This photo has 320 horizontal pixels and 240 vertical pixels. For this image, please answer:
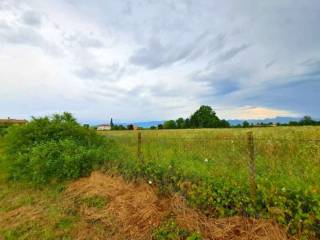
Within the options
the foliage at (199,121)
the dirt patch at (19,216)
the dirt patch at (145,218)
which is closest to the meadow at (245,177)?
the dirt patch at (145,218)

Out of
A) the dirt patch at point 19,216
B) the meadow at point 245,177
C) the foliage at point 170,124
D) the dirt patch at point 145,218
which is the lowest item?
the dirt patch at point 19,216

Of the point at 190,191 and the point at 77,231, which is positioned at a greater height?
the point at 190,191

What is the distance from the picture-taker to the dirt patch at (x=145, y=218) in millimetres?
3043

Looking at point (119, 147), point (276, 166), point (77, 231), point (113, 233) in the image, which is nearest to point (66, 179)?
point (119, 147)

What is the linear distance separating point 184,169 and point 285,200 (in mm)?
1889

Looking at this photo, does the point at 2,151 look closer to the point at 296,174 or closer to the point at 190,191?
the point at 190,191

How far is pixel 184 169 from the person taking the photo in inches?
178

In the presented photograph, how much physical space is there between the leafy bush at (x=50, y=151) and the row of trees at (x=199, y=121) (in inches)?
2009

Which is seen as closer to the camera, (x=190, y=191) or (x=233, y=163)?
(x=190, y=191)

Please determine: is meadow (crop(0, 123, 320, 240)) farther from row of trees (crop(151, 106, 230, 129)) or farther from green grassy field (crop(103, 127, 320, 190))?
row of trees (crop(151, 106, 230, 129))

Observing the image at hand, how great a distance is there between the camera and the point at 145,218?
3795 mm

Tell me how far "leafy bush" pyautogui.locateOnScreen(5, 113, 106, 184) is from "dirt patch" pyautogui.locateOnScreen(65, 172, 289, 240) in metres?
1.39

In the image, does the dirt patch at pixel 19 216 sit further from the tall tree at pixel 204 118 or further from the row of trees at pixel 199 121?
the tall tree at pixel 204 118

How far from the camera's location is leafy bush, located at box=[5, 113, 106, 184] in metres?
6.51
